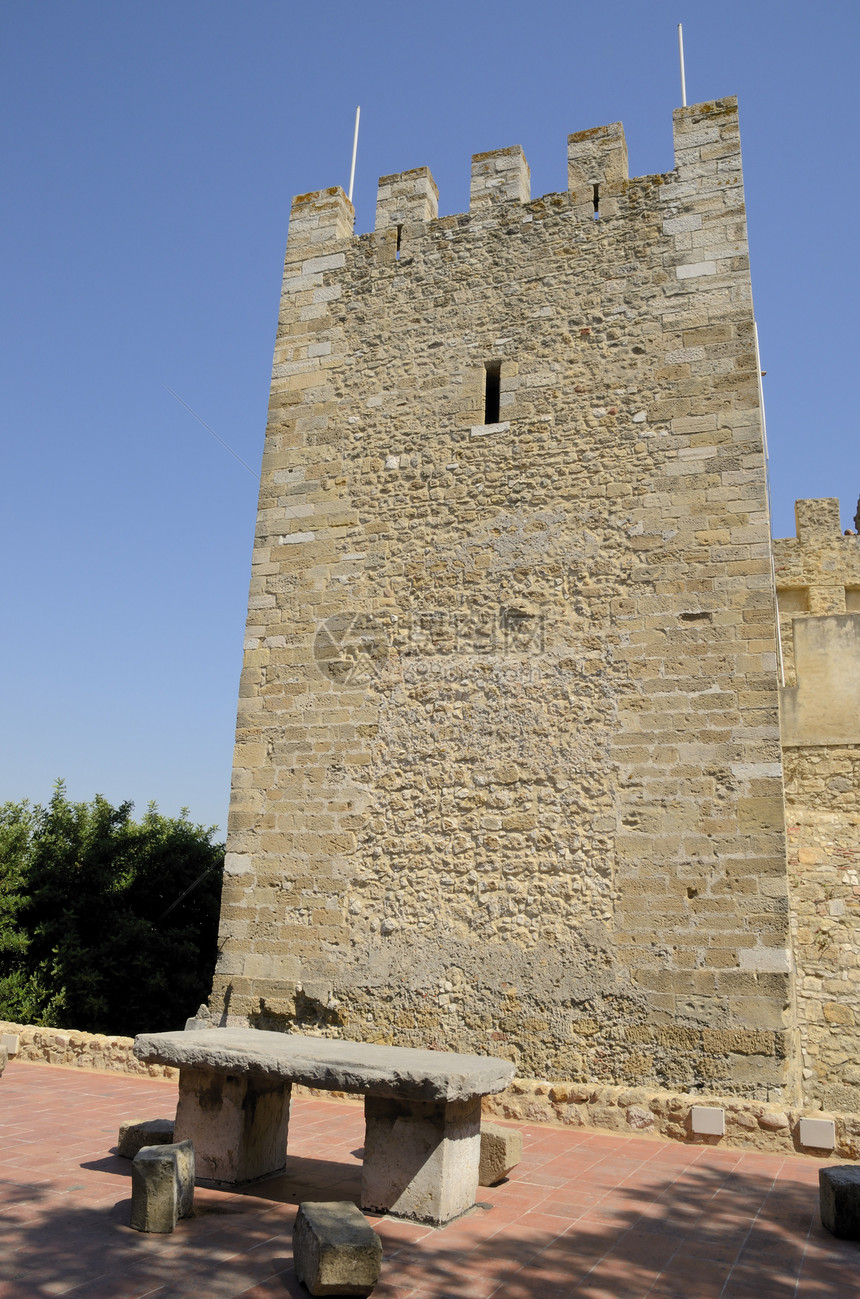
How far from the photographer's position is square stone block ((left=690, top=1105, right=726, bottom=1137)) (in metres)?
4.73

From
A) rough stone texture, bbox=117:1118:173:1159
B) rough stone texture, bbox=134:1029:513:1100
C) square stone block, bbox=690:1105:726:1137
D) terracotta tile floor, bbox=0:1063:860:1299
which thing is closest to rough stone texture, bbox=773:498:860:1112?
square stone block, bbox=690:1105:726:1137

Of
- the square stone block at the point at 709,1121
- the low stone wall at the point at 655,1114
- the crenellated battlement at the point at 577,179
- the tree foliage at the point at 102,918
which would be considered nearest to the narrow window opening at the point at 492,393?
the crenellated battlement at the point at 577,179

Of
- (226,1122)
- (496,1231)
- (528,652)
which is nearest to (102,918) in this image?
(528,652)

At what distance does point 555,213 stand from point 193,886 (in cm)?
851

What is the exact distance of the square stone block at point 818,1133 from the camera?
14.7 feet

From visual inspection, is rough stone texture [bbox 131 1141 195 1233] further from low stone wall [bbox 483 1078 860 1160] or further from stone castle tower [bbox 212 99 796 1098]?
stone castle tower [bbox 212 99 796 1098]

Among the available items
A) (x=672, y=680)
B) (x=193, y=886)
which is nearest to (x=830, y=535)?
(x=672, y=680)

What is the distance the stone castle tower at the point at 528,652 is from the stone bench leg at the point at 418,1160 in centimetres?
226

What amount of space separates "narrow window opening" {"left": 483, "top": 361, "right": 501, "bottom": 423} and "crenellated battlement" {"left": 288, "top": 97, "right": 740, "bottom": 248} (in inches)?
55.0

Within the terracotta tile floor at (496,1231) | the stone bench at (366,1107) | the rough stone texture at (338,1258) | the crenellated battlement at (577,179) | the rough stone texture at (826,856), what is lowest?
the terracotta tile floor at (496,1231)

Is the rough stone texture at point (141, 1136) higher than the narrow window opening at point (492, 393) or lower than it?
lower

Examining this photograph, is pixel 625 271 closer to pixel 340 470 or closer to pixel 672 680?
pixel 340 470

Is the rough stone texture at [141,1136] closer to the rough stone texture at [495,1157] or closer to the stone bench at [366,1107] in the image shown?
the stone bench at [366,1107]

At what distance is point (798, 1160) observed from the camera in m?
4.50
